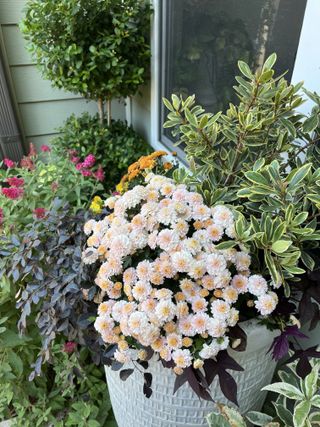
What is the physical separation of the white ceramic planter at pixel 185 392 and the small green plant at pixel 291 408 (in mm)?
65

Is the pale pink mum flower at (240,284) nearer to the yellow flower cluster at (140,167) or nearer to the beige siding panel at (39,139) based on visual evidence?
the yellow flower cluster at (140,167)


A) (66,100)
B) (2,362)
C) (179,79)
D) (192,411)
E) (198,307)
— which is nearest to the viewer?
(198,307)

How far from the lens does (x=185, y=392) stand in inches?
37.7

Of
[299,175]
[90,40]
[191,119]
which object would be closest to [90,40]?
[90,40]

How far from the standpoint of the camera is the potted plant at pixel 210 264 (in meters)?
0.83

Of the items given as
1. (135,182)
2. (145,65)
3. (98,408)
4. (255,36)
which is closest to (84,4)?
(145,65)

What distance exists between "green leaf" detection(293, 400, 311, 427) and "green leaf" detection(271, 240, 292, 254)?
1.13 ft

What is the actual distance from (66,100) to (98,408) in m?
1.91

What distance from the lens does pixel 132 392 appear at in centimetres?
104

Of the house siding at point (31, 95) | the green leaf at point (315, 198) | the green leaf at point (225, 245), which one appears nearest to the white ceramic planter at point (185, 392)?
the green leaf at point (225, 245)

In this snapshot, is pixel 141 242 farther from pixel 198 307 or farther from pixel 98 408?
pixel 98 408

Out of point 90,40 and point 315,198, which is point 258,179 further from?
point 90,40

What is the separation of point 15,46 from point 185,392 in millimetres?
2189

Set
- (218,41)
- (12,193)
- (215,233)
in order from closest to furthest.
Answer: (215,233) < (12,193) < (218,41)
